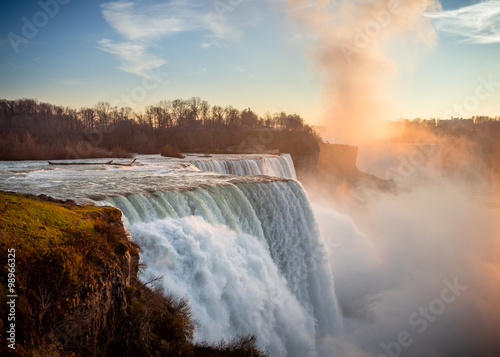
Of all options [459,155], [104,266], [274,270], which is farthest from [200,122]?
[104,266]

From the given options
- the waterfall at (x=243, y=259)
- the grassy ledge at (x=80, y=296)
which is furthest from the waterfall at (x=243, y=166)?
the grassy ledge at (x=80, y=296)

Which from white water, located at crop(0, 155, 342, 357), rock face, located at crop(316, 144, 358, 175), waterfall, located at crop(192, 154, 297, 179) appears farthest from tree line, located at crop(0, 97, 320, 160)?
white water, located at crop(0, 155, 342, 357)

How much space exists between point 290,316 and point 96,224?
743cm

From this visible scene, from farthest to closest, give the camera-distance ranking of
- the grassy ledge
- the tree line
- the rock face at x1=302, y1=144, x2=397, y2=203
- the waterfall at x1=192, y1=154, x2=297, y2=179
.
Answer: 1. the rock face at x1=302, y1=144, x2=397, y2=203
2. the tree line
3. the waterfall at x1=192, y1=154, x2=297, y2=179
4. the grassy ledge

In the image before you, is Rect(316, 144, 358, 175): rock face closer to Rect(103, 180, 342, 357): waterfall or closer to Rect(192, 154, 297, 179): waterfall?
Rect(192, 154, 297, 179): waterfall

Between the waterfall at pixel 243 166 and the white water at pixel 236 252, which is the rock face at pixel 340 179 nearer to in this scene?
the waterfall at pixel 243 166

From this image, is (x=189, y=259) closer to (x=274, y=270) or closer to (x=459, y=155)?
(x=274, y=270)

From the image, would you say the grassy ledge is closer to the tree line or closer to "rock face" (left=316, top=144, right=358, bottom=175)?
the tree line

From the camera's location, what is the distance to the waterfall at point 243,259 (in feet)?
27.0

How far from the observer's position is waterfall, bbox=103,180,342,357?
824 cm

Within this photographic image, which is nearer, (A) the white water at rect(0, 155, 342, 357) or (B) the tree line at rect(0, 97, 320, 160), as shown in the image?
(A) the white water at rect(0, 155, 342, 357)

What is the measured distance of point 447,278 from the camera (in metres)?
22.4

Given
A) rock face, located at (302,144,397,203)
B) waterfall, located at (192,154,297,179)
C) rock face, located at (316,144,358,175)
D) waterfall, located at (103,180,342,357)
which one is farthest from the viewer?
rock face, located at (316,144,358,175)

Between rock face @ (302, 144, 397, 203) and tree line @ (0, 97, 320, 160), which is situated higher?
tree line @ (0, 97, 320, 160)
